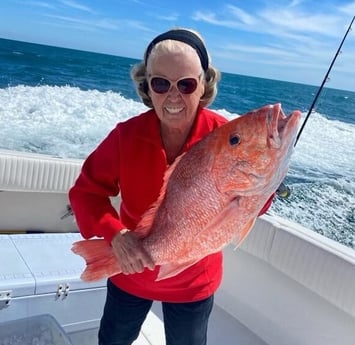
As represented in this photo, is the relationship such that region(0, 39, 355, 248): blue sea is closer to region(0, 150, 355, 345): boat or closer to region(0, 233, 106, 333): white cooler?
region(0, 150, 355, 345): boat

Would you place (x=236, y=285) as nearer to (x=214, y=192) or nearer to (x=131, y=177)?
(x=131, y=177)

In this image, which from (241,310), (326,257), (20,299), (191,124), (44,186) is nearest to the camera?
(191,124)

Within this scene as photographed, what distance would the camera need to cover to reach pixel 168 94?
1.23 metres

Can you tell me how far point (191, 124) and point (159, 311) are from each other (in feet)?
5.77

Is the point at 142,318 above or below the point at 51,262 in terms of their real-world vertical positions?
above

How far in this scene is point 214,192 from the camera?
→ 1.04 m

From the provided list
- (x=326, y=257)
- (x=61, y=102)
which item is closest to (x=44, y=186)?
(x=326, y=257)

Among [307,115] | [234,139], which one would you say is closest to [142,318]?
[234,139]

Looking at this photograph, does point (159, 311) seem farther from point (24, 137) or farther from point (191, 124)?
point (24, 137)

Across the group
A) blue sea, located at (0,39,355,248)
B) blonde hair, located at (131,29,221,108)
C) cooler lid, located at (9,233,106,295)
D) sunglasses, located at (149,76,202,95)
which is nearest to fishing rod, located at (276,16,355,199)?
blonde hair, located at (131,29,221,108)

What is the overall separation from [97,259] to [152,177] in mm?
297

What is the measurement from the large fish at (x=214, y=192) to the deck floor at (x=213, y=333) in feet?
4.09

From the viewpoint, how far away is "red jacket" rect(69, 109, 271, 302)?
53.7 inches

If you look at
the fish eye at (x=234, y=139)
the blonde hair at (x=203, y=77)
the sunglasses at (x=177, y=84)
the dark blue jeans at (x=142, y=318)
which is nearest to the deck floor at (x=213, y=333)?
the dark blue jeans at (x=142, y=318)
